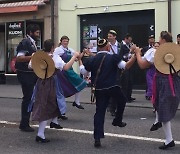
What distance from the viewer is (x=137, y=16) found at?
1695cm

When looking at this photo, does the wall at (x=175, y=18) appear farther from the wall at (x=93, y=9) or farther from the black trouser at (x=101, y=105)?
the black trouser at (x=101, y=105)

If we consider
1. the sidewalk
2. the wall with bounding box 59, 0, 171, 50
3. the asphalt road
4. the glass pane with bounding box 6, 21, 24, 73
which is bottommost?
the asphalt road

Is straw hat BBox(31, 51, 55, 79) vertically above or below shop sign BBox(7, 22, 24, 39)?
below

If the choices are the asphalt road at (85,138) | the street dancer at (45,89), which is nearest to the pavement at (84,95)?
the asphalt road at (85,138)

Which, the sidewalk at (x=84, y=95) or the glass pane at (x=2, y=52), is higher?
the glass pane at (x=2, y=52)

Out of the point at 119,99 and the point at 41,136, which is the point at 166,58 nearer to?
the point at 119,99

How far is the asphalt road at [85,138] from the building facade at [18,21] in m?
8.90

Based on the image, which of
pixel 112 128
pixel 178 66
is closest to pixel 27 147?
pixel 112 128

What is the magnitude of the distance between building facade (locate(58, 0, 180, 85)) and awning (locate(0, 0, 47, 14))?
952 mm

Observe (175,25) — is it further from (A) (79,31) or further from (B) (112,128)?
(B) (112,128)

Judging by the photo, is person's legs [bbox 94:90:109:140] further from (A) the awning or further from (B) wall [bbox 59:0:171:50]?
(A) the awning

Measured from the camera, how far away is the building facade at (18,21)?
61.9ft

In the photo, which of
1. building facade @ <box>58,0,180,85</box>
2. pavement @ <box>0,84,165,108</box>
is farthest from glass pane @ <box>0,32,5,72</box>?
building facade @ <box>58,0,180,85</box>

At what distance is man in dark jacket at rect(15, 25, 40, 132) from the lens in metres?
8.53
